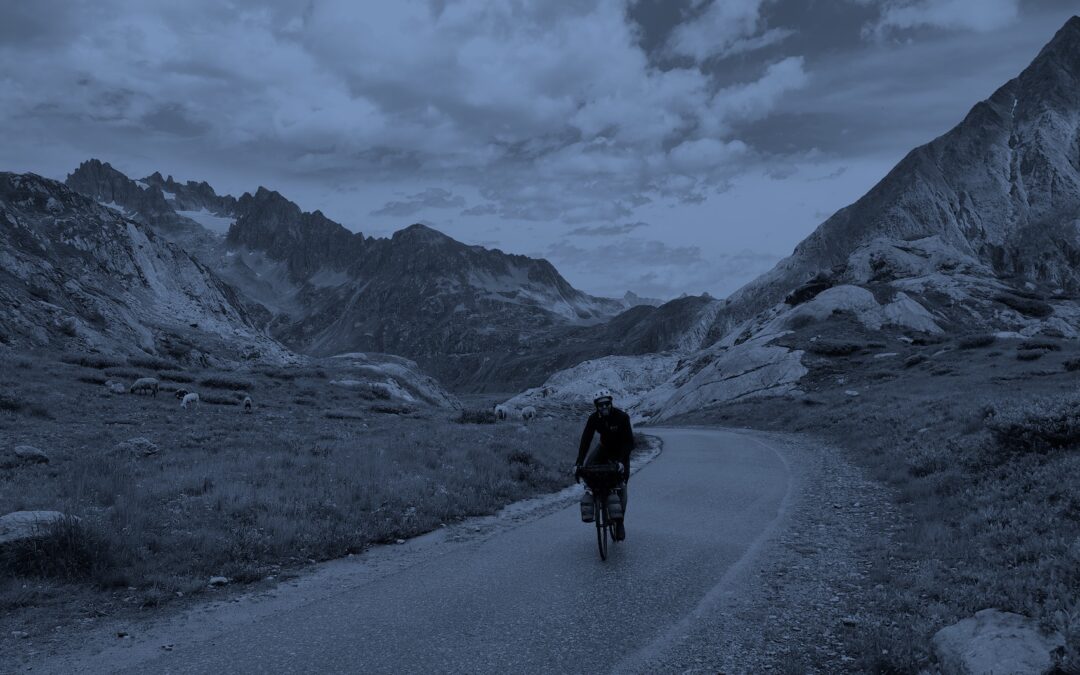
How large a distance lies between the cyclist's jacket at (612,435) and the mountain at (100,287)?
54.3m

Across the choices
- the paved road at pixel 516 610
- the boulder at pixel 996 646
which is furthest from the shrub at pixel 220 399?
the boulder at pixel 996 646

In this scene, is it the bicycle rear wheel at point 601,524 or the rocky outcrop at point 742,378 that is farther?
the rocky outcrop at point 742,378

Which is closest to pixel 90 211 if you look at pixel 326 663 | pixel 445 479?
pixel 445 479

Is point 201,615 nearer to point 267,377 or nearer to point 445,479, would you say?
point 445,479

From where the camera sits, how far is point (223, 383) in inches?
1735

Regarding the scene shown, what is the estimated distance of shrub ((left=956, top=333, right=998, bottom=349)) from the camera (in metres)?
49.2

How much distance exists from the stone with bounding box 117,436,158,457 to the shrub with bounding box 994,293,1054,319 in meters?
82.3

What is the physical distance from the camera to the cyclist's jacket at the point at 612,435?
11.7m

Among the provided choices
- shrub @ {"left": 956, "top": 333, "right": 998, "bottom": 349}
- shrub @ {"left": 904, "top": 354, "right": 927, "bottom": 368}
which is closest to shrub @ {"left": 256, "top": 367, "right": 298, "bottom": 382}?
shrub @ {"left": 904, "top": 354, "right": 927, "bottom": 368}

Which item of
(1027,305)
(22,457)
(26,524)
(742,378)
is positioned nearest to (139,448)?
(22,457)

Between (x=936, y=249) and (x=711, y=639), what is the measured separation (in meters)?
98.9

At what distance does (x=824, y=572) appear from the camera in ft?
32.0

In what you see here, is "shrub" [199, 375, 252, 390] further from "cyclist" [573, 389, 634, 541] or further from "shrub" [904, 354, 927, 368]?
"shrub" [904, 354, 927, 368]

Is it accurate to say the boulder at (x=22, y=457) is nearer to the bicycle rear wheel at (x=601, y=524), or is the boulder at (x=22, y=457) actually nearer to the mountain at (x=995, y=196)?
the bicycle rear wheel at (x=601, y=524)
